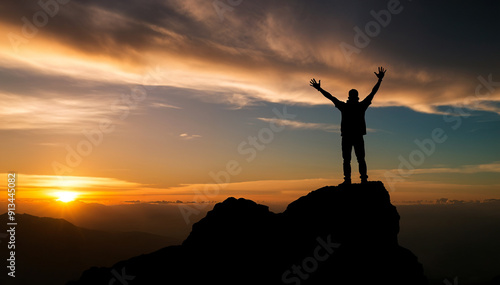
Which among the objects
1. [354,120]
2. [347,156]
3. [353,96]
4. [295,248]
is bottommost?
[295,248]

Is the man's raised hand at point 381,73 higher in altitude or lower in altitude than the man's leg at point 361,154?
higher

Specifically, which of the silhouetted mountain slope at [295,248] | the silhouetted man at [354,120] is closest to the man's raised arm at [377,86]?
the silhouetted man at [354,120]

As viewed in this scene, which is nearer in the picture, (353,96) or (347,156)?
(353,96)

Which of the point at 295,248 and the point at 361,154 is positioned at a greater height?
the point at 361,154

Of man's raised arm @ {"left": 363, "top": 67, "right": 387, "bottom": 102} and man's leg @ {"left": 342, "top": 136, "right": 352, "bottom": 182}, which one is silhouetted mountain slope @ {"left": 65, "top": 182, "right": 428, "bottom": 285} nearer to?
man's leg @ {"left": 342, "top": 136, "right": 352, "bottom": 182}

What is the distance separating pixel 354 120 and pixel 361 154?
166cm

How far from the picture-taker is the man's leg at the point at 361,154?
1672 cm

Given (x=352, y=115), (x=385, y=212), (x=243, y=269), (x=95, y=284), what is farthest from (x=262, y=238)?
(x=95, y=284)

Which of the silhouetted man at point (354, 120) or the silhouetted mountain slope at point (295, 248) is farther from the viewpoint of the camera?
the silhouetted man at point (354, 120)

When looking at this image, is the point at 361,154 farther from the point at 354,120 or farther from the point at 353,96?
the point at 353,96

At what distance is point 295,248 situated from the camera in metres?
14.5

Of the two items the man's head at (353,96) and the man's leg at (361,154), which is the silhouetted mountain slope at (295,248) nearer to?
the man's leg at (361,154)

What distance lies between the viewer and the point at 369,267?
13.8m

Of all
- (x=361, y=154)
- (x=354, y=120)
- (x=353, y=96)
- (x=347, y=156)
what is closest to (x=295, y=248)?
(x=347, y=156)
